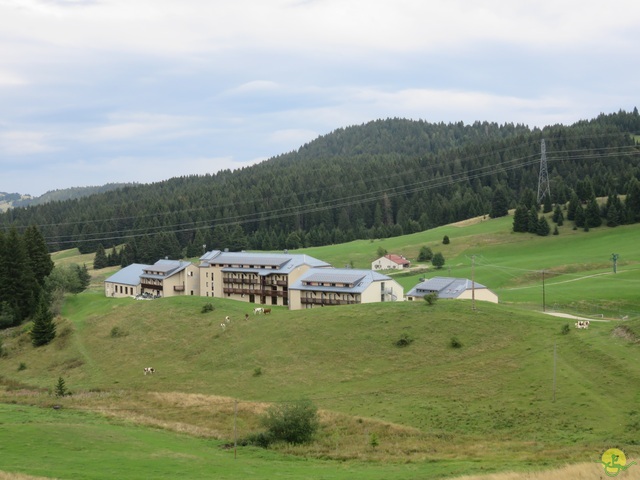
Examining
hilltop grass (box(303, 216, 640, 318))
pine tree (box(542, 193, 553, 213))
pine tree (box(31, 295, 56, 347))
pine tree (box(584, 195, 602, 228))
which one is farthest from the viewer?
pine tree (box(542, 193, 553, 213))

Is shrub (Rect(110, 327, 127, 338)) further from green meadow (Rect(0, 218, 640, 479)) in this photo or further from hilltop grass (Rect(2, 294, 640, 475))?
hilltop grass (Rect(2, 294, 640, 475))

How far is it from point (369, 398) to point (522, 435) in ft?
52.3

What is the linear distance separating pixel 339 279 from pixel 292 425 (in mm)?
51393

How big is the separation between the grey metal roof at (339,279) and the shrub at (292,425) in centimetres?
4643

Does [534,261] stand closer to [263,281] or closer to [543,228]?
[543,228]

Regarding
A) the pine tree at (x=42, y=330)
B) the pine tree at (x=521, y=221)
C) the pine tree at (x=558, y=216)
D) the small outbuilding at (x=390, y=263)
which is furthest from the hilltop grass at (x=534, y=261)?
the pine tree at (x=42, y=330)

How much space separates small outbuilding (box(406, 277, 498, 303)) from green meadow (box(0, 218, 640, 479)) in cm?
473

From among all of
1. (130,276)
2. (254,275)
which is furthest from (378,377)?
(130,276)

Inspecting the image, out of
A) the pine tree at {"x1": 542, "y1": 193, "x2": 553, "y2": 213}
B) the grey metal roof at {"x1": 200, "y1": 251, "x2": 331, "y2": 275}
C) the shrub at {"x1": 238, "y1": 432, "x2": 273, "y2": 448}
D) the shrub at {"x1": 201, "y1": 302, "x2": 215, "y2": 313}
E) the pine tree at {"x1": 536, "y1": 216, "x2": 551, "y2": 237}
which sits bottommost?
the shrub at {"x1": 238, "y1": 432, "x2": 273, "y2": 448}

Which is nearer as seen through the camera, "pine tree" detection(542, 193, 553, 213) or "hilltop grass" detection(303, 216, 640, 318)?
"hilltop grass" detection(303, 216, 640, 318)

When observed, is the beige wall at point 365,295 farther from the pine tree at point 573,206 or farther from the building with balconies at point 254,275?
the pine tree at point 573,206

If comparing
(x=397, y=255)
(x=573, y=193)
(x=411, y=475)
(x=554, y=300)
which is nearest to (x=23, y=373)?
(x=411, y=475)

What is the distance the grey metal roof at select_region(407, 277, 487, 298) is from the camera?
301 feet

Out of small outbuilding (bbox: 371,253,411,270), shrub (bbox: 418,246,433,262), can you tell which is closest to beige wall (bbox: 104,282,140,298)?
small outbuilding (bbox: 371,253,411,270)
